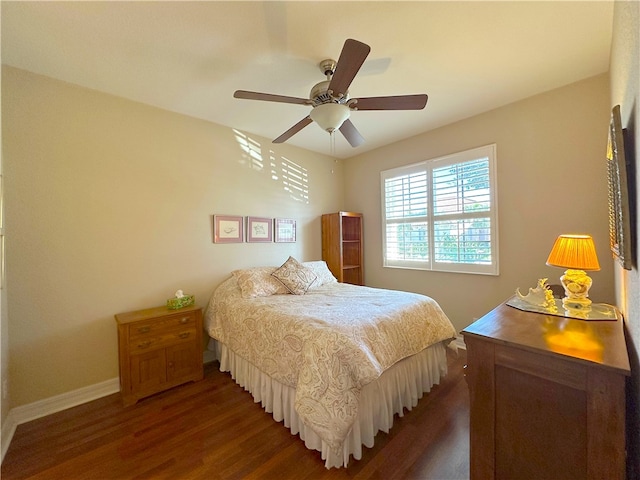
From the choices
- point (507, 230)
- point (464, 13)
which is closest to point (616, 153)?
point (464, 13)

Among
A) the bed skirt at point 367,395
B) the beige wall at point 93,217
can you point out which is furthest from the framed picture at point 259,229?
the bed skirt at point 367,395

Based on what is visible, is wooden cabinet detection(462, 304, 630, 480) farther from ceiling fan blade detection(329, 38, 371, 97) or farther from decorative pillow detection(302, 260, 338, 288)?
decorative pillow detection(302, 260, 338, 288)

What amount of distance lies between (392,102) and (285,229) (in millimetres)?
2252

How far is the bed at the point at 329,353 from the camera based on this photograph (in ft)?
4.94

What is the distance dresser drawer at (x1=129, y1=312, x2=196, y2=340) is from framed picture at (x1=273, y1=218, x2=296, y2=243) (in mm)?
1511

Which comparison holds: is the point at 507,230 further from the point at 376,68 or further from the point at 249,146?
the point at 249,146

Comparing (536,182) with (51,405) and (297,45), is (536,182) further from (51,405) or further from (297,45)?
(51,405)

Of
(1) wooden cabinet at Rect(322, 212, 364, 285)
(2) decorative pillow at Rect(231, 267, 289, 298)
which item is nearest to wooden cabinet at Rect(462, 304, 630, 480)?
(2) decorative pillow at Rect(231, 267, 289, 298)

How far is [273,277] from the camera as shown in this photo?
2926mm

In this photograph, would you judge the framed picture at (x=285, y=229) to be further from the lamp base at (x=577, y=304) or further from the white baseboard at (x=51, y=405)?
the lamp base at (x=577, y=304)

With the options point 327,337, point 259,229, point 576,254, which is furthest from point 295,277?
point 576,254

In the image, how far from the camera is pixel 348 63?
57.1 inches

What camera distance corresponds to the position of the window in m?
2.88

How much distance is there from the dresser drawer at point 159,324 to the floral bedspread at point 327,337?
0.29 m
